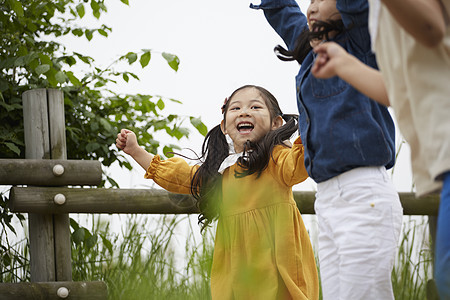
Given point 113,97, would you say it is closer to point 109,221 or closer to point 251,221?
point 109,221

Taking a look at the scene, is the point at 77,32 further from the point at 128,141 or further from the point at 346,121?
the point at 346,121

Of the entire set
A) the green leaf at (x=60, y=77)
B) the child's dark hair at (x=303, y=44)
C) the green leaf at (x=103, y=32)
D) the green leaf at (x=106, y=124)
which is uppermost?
the green leaf at (x=103, y=32)

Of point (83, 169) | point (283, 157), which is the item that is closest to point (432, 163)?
point (283, 157)

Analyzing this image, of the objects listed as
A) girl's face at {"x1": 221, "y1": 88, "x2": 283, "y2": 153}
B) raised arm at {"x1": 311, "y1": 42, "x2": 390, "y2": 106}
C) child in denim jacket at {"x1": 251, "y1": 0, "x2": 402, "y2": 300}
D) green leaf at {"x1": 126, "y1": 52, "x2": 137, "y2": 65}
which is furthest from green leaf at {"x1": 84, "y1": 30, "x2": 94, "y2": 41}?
raised arm at {"x1": 311, "y1": 42, "x2": 390, "y2": 106}

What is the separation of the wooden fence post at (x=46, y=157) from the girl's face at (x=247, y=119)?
3.75ft

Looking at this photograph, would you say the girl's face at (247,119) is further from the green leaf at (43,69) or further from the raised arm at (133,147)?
the green leaf at (43,69)

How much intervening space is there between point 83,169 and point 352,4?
194 centimetres

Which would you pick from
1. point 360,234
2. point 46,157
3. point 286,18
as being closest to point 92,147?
point 46,157

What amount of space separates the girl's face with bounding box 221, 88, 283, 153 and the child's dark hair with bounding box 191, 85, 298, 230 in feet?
0.11

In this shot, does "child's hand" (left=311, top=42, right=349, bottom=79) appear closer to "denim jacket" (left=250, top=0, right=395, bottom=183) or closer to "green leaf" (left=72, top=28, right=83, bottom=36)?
"denim jacket" (left=250, top=0, right=395, bottom=183)

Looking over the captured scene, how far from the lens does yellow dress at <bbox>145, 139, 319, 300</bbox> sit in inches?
97.5

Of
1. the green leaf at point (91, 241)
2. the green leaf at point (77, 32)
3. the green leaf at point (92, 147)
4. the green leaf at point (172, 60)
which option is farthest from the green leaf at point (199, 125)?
the green leaf at point (77, 32)

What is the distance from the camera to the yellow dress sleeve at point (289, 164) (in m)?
2.40

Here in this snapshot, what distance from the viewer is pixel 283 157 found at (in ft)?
8.29
